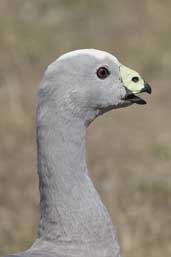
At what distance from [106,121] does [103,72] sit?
551 cm

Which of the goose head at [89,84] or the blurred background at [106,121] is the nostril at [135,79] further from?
the blurred background at [106,121]

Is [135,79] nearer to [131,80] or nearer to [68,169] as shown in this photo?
[131,80]

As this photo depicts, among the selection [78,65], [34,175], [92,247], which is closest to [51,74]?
[78,65]

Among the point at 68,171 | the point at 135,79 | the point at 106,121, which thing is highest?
the point at 135,79

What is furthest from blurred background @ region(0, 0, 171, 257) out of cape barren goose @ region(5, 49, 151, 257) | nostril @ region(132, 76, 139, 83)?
cape barren goose @ region(5, 49, 151, 257)

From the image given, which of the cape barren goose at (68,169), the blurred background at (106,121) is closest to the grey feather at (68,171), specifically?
the cape barren goose at (68,169)

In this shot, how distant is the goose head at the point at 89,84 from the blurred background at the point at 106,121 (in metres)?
2.85

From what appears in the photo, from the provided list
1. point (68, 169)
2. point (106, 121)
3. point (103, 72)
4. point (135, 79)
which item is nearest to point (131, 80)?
point (135, 79)

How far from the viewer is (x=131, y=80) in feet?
17.5

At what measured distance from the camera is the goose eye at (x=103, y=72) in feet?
16.8

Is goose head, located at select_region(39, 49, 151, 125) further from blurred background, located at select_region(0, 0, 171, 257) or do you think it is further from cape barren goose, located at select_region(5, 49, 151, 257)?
blurred background, located at select_region(0, 0, 171, 257)

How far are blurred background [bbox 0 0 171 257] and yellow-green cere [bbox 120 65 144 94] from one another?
2.83m

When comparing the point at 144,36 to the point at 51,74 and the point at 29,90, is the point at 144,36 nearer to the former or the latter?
the point at 29,90

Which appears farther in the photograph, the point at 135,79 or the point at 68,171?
the point at 135,79
